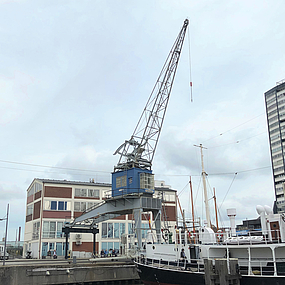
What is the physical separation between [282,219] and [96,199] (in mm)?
41754

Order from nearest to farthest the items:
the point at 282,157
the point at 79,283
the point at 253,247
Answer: the point at 253,247, the point at 79,283, the point at 282,157

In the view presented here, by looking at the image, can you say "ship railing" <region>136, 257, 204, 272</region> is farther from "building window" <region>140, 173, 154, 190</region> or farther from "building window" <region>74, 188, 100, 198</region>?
"building window" <region>74, 188, 100, 198</region>

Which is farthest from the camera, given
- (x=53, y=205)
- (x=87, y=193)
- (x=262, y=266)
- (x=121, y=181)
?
(x=87, y=193)

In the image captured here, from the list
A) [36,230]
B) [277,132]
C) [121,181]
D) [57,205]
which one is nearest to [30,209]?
[36,230]

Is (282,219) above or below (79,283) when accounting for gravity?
above

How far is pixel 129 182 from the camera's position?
41.0 meters

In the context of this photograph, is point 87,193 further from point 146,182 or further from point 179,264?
point 179,264

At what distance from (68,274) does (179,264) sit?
11.2 m

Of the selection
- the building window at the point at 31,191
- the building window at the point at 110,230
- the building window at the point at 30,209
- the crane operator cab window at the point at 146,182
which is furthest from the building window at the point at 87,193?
the crane operator cab window at the point at 146,182

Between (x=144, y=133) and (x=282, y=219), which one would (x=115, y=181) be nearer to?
(x=144, y=133)

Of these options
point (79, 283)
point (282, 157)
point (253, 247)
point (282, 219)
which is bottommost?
point (79, 283)

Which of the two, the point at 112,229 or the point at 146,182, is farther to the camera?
the point at 112,229

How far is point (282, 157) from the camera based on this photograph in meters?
142

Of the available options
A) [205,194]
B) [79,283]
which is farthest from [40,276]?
[205,194]
